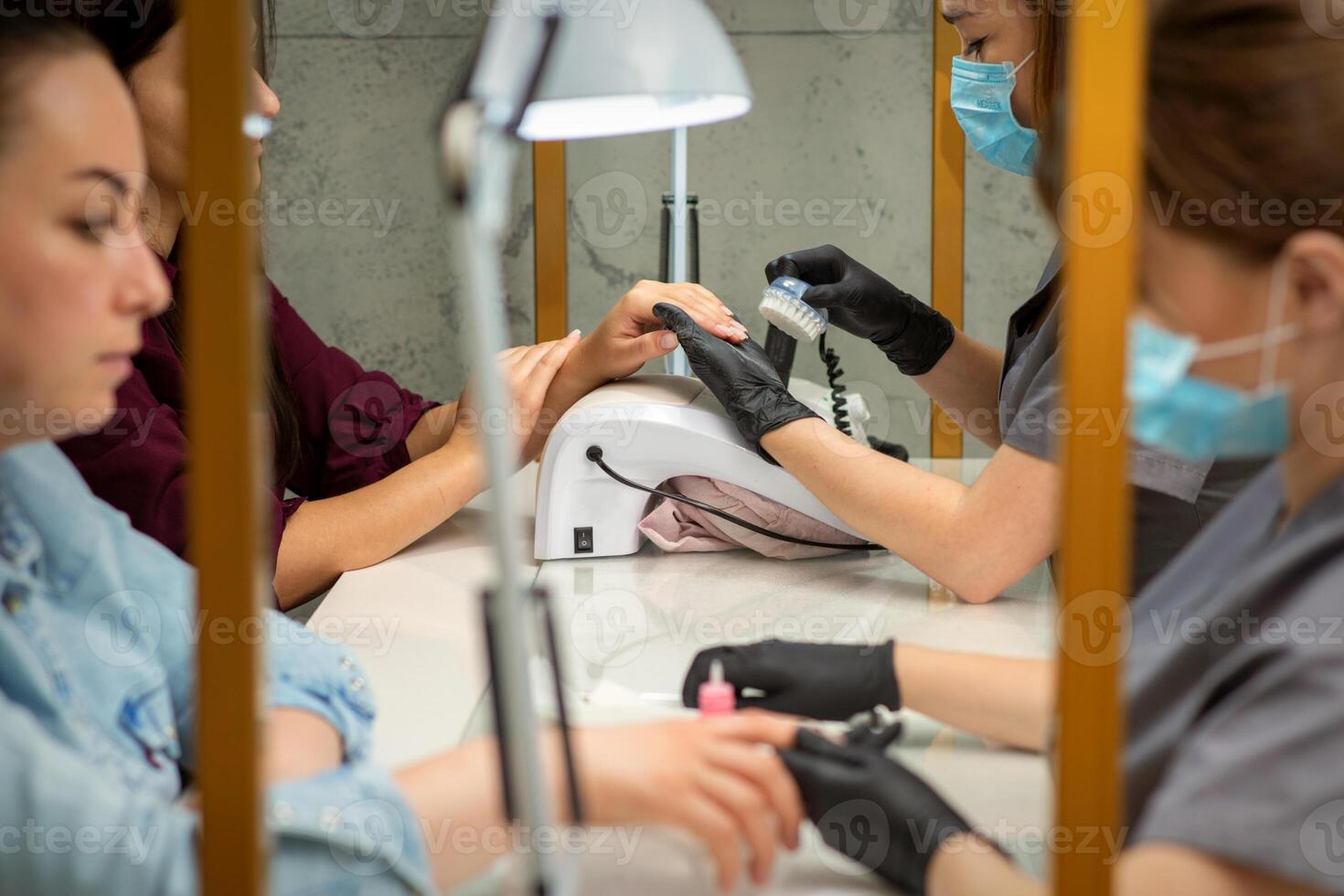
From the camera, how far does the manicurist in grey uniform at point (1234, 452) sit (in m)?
0.69

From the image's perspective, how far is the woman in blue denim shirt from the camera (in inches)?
28.6

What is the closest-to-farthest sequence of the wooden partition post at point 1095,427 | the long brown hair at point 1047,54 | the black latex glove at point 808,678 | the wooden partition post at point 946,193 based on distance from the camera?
the wooden partition post at point 1095,427 < the black latex glove at point 808,678 < the long brown hair at point 1047,54 < the wooden partition post at point 946,193

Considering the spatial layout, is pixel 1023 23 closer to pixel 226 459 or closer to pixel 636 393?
pixel 636 393

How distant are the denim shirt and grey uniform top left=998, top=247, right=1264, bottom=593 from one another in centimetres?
73

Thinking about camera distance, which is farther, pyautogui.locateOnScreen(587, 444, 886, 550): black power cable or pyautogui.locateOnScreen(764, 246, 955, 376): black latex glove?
pyautogui.locateOnScreen(764, 246, 955, 376): black latex glove

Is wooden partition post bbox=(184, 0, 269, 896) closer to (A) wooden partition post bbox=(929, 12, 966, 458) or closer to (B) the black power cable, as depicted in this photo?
(B) the black power cable

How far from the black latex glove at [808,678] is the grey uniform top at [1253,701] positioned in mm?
231

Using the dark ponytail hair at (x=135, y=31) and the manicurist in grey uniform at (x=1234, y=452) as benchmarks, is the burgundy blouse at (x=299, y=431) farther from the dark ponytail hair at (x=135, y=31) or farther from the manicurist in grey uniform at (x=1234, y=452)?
the manicurist in grey uniform at (x=1234, y=452)

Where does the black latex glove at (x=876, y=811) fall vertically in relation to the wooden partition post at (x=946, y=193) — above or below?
below

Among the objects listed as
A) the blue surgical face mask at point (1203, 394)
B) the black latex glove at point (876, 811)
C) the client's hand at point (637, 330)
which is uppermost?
the blue surgical face mask at point (1203, 394)

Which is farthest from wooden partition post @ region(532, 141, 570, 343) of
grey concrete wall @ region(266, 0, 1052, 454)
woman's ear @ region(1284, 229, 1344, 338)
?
woman's ear @ region(1284, 229, 1344, 338)

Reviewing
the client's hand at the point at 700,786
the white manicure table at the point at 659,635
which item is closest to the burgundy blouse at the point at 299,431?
the white manicure table at the point at 659,635

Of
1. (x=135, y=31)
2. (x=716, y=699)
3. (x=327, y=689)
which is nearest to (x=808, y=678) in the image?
(x=716, y=699)

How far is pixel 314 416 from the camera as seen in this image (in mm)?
1840
